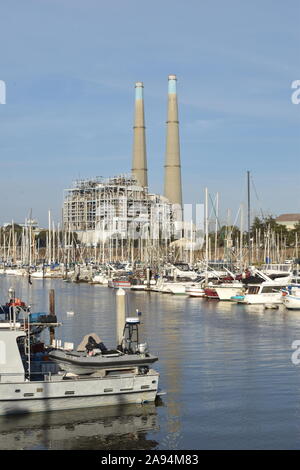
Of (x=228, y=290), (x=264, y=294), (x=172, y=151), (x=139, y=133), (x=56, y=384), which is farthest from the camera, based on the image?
(x=139, y=133)

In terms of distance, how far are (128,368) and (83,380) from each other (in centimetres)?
175

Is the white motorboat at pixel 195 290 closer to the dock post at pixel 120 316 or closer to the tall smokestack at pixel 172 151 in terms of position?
the dock post at pixel 120 316

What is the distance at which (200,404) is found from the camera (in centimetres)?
2620

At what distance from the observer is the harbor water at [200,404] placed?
22297mm

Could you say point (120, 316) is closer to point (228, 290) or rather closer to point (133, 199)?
point (228, 290)

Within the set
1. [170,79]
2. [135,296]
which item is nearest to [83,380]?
[135,296]

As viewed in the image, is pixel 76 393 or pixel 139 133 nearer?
pixel 76 393

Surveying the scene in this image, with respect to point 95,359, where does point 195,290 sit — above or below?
below

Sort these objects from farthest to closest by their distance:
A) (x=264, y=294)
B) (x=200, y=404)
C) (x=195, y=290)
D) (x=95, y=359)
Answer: (x=195, y=290), (x=264, y=294), (x=200, y=404), (x=95, y=359)

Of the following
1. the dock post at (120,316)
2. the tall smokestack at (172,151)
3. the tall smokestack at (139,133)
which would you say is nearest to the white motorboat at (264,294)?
the dock post at (120,316)

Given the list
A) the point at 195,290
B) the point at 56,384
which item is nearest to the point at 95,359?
the point at 56,384

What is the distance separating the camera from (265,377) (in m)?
30.8

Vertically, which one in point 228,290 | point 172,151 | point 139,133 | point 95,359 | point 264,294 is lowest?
point 264,294
